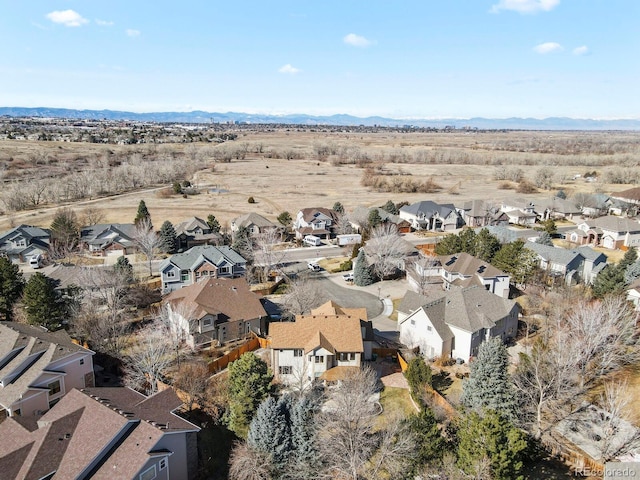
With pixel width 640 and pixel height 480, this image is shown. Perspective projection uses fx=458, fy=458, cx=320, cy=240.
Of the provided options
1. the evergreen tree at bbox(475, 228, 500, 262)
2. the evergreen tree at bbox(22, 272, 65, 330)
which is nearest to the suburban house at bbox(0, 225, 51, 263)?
the evergreen tree at bbox(22, 272, 65, 330)

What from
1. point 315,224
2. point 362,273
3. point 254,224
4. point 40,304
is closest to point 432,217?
point 315,224

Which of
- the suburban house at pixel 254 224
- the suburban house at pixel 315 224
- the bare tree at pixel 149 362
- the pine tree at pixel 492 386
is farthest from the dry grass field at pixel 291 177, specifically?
the pine tree at pixel 492 386

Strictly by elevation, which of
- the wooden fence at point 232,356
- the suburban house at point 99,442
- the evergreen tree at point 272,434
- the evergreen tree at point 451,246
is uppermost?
the evergreen tree at point 451,246

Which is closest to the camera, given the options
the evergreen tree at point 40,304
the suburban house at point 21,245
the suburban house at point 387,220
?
the evergreen tree at point 40,304

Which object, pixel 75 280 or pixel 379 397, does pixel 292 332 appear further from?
pixel 75 280

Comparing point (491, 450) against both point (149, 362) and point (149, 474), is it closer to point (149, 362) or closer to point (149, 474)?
point (149, 474)

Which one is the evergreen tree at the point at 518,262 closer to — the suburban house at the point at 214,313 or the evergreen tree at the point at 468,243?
the evergreen tree at the point at 468,243
